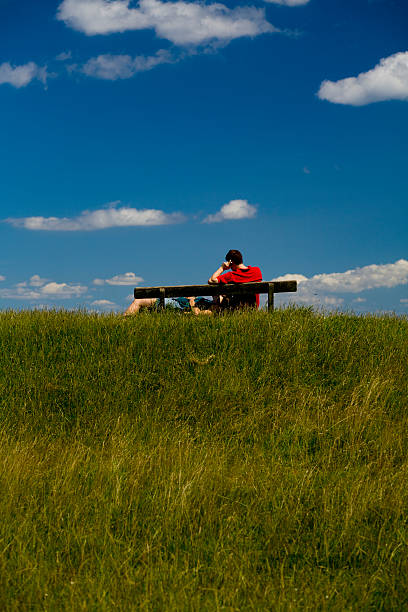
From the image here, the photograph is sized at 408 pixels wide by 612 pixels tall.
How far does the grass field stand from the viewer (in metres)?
3.90

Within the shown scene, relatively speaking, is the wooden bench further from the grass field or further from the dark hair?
the dark hair

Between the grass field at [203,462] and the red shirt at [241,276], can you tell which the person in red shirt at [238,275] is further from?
the grass field at [203,462]

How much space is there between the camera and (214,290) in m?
10.8

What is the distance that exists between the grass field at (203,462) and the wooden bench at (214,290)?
1.74 ft

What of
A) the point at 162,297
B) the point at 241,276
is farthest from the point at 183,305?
the point at 241,276

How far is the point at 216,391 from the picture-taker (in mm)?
8055

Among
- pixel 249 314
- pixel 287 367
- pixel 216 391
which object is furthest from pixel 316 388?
pixel 249 314

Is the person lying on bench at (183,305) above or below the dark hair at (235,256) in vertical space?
below

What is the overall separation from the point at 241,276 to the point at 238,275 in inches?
2.9

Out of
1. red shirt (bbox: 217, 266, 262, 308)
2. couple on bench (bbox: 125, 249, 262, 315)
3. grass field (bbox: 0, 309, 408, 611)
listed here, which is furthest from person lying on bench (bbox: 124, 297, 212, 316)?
grass field (bbox: 0, 309, 408, 611)

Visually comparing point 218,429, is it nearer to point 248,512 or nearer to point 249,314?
point 248,512

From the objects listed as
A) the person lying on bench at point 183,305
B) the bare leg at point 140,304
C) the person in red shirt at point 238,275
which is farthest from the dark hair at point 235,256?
the bare leg at point 140,304

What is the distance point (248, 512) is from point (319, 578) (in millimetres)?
914

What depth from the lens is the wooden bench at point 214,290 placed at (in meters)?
10.8
